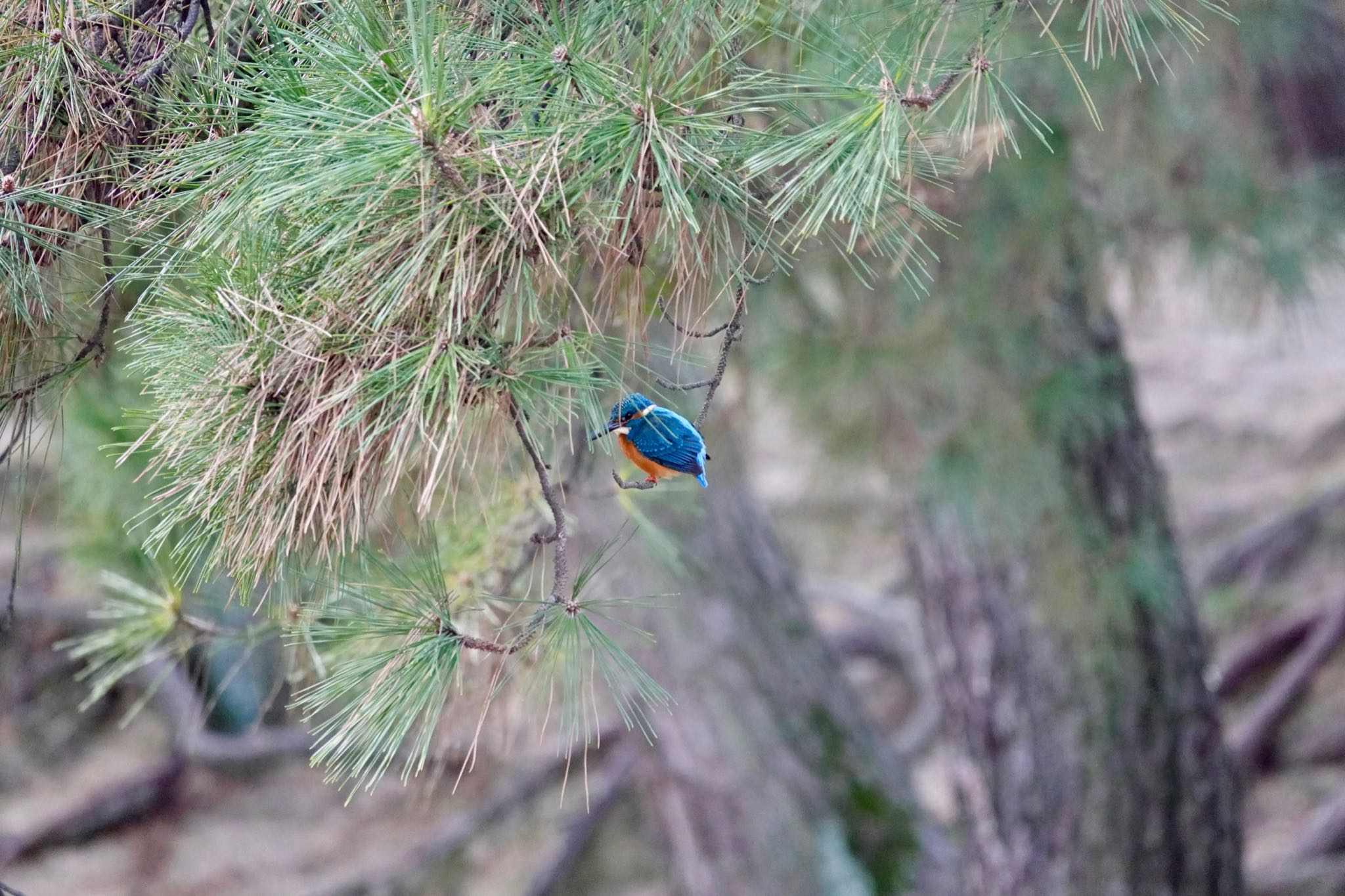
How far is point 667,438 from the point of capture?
928mm

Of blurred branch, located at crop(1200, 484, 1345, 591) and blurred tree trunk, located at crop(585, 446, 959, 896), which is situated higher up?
blurred branch, located at crop(1200, 484, 1345, 591)

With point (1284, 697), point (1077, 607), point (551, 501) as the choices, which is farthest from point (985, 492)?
point (1284, 697)

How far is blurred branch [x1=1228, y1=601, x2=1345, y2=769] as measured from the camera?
10.4 ft

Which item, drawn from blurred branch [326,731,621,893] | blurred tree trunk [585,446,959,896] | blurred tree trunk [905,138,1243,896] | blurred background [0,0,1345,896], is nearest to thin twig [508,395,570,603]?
blurred background [0,0,1345,896]

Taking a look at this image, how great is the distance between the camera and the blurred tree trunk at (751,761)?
220 cm

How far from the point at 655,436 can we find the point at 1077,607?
1.48 m

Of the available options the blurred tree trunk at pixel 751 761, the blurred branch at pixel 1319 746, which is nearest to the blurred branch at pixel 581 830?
the blurred tree trunk at pixel 751 761

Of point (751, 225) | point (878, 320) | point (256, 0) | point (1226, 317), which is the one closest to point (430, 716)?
point (751, 225)

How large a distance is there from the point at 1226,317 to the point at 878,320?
0.90 meters

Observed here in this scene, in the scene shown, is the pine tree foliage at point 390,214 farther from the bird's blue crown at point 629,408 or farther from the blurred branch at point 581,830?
the blurred branch at point 581,830

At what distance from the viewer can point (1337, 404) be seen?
13.2 ft

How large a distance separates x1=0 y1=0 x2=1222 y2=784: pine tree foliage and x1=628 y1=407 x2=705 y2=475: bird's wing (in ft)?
0.24

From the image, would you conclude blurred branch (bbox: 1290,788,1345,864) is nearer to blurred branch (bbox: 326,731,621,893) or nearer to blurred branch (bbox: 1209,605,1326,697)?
blurred branch (bbox: 1209,605,1326,697)

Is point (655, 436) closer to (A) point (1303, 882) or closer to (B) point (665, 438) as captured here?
(B) point (665, 438)
